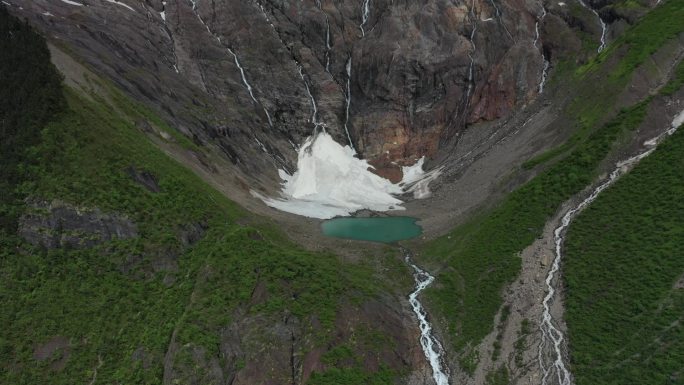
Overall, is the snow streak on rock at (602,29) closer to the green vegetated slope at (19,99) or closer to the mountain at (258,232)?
the mountain at (258,232)

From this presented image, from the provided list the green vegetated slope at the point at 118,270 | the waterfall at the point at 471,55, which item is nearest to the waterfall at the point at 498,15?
the waterfall at the point at 471,55

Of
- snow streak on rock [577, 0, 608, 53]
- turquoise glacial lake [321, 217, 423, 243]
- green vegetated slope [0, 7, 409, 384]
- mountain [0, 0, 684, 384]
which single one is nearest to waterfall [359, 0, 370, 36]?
mountain [0, 0, 684, 384]

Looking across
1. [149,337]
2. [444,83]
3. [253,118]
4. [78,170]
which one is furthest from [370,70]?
[149,337]

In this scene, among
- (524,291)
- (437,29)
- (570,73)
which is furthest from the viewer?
(437,29)

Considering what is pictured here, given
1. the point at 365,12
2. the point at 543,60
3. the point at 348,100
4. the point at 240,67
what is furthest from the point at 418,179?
the point at 365,12

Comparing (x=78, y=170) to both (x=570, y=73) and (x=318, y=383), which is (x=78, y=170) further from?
(x=570, y=73)

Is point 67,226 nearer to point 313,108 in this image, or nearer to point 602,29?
point 313,108
